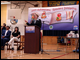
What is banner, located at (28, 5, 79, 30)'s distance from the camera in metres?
6.73

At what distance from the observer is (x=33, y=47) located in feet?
13.2

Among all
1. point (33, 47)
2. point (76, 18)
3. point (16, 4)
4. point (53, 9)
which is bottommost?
point (33, 47)

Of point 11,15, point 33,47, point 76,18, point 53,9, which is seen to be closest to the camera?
point 33,47

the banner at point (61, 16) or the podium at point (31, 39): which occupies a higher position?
the banner at point (61, 16)

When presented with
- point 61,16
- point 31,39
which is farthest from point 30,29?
point 61,16

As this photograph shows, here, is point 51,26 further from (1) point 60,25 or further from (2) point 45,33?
(2) point 45,33

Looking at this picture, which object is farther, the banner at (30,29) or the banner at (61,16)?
the banner at (61,16)

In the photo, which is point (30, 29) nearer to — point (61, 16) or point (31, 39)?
point (31, 39)

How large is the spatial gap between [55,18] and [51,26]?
510mm

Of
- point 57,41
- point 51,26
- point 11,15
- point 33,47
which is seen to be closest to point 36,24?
point 33,47

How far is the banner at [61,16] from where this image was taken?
6730mm

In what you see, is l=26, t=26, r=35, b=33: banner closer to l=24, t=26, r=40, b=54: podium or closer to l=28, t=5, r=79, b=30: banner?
l=24, t=26, r=40, b=54: podium

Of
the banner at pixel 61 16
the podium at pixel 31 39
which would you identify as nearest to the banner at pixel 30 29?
the podium at pixel 31 39

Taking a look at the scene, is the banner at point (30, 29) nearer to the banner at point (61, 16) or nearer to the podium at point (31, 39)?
the podium at point (31, 39)
